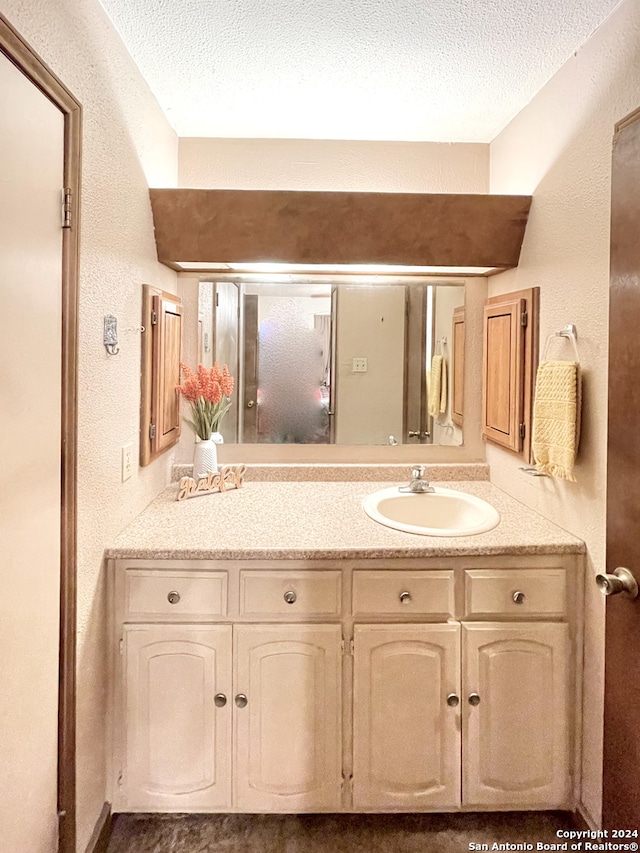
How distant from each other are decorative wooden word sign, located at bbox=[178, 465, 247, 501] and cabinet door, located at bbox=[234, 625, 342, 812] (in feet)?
2.09

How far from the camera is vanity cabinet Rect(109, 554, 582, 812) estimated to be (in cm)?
147

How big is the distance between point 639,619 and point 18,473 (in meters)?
1.24

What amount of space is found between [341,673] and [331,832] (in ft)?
1.58

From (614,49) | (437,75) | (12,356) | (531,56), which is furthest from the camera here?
(437,75)

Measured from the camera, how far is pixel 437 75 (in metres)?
1.67

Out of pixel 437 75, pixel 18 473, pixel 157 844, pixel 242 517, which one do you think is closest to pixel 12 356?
pixel 18 473

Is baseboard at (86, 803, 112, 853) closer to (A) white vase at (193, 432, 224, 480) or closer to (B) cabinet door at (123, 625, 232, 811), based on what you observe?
(B) cabinet door at (123, 625, 232, 811)

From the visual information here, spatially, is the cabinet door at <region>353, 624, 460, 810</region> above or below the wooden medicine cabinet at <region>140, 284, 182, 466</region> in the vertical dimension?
below

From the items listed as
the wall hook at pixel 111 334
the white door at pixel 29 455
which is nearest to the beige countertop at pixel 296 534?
the white door at pixel 29 455

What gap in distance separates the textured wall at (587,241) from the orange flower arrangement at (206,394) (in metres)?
1.19

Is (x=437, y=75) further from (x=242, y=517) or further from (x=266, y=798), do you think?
(x=266, y=798)

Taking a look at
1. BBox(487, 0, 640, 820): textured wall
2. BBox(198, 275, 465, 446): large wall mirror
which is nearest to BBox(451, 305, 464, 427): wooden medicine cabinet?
BBox(198, 275, 465, 446): large wall mirror

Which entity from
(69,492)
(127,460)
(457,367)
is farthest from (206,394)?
(457,367)

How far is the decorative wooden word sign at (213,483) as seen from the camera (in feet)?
6.32
